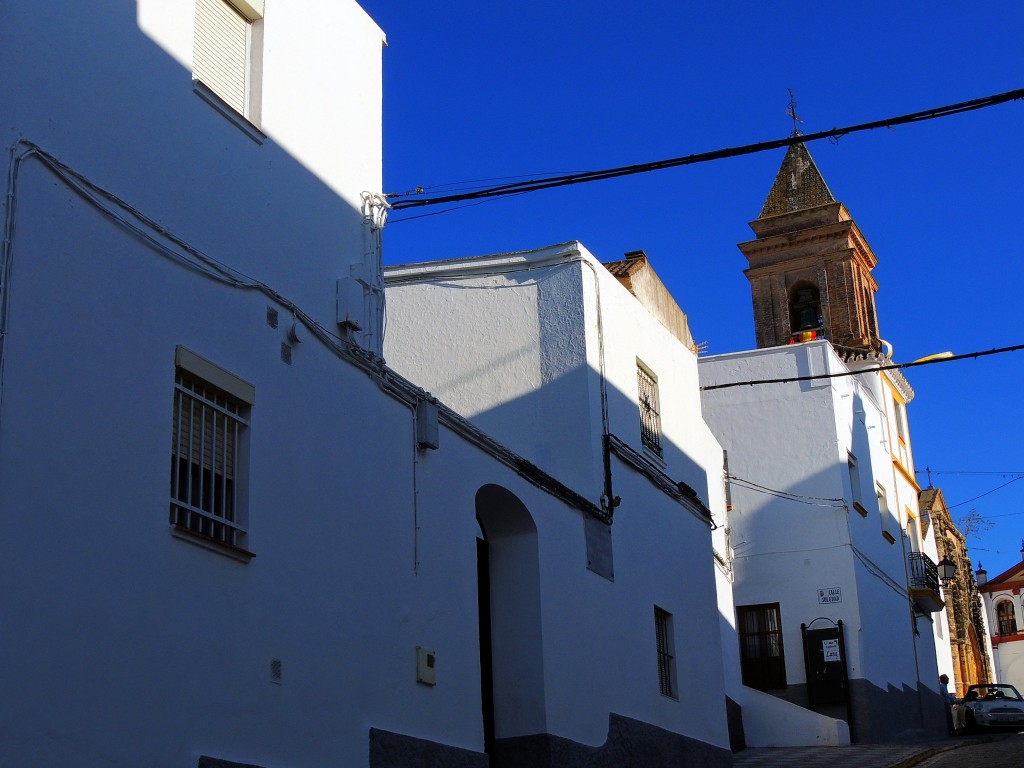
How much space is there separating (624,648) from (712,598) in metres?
3.48

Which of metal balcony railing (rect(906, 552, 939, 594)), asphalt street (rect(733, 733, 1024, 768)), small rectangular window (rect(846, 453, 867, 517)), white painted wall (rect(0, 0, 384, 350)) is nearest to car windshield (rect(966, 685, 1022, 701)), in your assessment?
metal balcony railing (rect(906, 552, 939, 594))

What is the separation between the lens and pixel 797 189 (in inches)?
1810

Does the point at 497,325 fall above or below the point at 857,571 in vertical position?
above

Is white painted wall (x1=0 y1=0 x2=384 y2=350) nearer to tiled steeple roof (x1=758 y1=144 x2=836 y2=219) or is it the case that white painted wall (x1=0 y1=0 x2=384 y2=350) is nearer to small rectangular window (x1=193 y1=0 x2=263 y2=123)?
small rectangular window (x1=193 y1=0 x2=263 y2=123)

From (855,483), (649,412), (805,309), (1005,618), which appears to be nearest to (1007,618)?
(1005,618)

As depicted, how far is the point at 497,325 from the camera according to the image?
17125 millimetres

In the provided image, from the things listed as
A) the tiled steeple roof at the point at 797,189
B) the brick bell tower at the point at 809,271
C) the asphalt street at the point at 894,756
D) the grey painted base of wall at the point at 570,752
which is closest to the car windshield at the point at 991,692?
the asphalt street at the point at 894,756

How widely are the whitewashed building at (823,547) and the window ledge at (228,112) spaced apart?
14.5 meters

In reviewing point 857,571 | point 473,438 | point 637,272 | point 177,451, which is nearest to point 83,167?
point 177,451

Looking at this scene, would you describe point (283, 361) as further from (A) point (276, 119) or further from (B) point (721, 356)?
(B) point (721, 356)

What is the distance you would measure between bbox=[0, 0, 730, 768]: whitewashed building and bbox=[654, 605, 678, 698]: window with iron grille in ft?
6.26

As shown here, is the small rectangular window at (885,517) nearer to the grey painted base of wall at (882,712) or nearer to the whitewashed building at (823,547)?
the whitewashed building at (823,547)

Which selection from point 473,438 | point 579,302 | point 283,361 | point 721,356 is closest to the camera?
point 283,361

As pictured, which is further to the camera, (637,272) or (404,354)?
(637,272)
